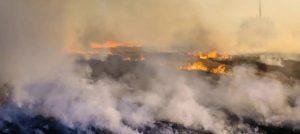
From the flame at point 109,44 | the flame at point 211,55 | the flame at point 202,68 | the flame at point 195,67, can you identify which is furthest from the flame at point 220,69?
the flame at point 109,44

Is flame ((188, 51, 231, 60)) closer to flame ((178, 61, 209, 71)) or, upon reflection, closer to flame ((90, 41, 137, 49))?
flame ((178, 61, 209, 71))

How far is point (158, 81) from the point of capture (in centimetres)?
1902

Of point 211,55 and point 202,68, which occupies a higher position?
point 211,55

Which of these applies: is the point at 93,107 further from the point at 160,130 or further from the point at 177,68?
the point at 177,68

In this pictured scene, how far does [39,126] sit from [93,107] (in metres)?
2.38

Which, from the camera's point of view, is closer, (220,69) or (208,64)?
(220,69)

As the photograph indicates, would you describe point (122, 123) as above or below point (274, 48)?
below

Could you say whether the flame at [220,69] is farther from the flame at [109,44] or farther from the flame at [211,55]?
the flame at [109,44]

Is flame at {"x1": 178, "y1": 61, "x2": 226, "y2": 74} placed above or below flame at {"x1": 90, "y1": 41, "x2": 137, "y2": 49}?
below

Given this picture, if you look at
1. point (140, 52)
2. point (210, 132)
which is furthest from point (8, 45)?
point (210, 132)

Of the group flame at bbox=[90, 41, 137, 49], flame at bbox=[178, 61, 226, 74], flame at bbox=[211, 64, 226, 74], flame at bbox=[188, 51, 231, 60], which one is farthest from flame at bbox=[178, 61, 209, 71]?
flame at bbox=[90, 41, 137, 49]

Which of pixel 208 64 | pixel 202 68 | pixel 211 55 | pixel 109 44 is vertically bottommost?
pixel 202 68

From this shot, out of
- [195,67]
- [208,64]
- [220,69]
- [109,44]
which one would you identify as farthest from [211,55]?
[109,44]

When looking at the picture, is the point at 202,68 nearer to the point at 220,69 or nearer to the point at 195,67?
the point at 195,67
